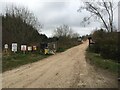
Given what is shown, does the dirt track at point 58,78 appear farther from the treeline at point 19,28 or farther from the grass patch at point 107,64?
the treeline at point 19,28

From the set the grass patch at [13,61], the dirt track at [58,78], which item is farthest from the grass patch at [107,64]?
the grass patch at [13,61]

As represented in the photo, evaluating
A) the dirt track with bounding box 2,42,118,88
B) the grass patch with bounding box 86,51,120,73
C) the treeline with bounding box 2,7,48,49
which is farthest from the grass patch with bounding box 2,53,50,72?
the treeline with bounding box 2,7,48,49

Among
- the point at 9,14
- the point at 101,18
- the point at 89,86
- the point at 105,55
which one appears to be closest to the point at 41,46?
the point at 9,14

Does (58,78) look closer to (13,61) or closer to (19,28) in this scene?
(13,61)

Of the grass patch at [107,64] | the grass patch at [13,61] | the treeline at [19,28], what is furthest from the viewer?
the treeline at [19,28]

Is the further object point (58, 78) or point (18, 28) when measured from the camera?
point (18, 28)

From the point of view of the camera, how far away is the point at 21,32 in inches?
2050

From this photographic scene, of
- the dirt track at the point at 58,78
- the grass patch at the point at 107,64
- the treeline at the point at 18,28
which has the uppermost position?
the treeline at the point at 18,28

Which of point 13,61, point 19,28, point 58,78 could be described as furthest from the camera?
point 19,28

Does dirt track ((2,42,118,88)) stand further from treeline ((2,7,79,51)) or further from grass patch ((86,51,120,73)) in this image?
treeline ((2,7,79,51))

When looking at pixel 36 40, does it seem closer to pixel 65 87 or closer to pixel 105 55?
pixel 105 55

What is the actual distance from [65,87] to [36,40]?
146ft

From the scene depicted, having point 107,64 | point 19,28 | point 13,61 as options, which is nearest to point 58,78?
point 107,64

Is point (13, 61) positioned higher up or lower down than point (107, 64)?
higher up
